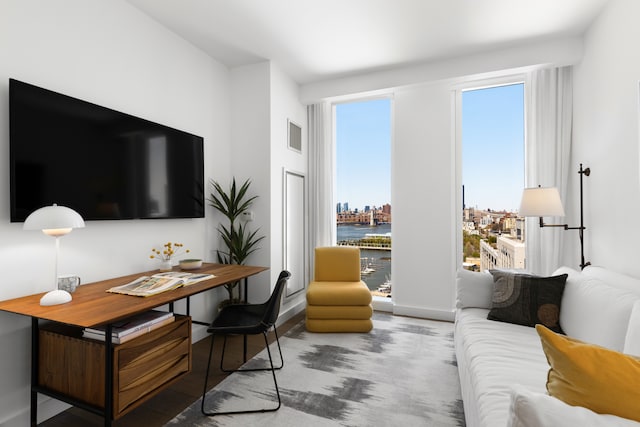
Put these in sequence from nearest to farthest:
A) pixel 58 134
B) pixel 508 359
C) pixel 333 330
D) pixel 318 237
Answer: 1. pixel 508 359
2. pixel 58 134
3. pixel 333 330
4. pixel 318 237

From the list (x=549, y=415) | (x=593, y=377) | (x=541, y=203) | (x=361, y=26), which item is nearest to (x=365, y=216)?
(x=541, y=203)

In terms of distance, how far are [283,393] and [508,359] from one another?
1.45 metres

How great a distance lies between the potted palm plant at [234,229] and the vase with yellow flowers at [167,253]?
502 mm

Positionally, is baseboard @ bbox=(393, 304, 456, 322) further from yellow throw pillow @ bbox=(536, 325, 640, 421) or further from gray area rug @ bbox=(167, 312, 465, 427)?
yellow throw pillow @ bbox=(536, 325, 640, 421)

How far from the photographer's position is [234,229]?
3.45 meters

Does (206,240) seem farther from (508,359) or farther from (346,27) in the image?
(508,359)

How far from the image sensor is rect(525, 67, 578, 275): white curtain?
316cm

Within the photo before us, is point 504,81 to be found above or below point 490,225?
above

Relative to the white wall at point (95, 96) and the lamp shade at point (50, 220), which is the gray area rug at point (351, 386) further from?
the lamp shade at point (50, 220)

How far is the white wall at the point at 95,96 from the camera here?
1780mm

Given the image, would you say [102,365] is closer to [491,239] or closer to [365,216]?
[365,216]

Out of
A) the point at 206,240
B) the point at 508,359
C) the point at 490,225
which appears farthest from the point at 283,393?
the point at 490,225

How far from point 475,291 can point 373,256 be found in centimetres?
187

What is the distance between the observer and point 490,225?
3676 mm
